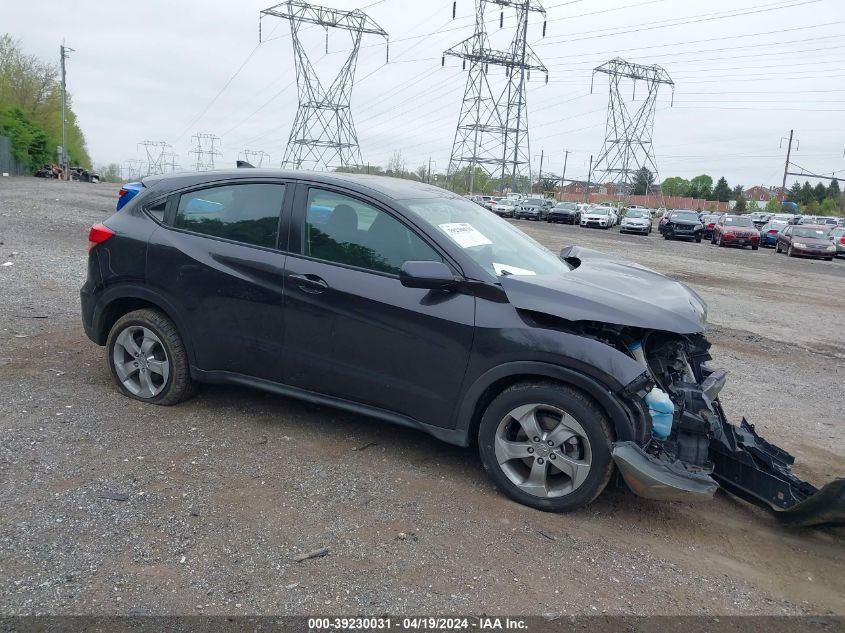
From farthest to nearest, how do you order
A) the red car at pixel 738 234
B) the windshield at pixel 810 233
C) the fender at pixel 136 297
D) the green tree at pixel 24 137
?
the green tree at pixel 24 137, the red car at pixel 738 234, the windshield at pixel 810 233, the fender at pixel 136 297

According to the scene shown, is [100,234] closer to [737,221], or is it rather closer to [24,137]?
[737,221]

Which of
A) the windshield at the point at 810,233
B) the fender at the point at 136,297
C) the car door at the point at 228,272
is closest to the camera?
the car door at the point at 228,272

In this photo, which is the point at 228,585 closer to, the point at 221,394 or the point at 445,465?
the point at 445,465

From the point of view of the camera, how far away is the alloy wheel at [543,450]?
3689 millimetres

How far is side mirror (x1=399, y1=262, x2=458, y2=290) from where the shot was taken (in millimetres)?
3836

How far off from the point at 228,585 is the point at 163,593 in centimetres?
26

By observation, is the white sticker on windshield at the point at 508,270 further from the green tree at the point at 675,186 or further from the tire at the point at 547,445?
the green tree at the point at 675,186

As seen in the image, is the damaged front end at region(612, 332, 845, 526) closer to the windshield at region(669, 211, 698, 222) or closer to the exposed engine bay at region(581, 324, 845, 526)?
the exposed engine bay at region(581, 324, 845, 526)

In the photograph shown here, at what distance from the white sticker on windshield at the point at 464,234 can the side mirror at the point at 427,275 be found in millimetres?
316

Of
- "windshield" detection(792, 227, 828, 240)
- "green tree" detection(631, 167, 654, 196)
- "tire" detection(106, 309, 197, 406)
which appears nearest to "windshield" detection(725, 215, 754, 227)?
"windshield" detection(792, 227, 828, 240)

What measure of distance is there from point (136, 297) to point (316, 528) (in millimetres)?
2354

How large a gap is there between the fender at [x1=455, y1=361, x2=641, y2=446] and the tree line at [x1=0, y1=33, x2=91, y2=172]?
2769 inches

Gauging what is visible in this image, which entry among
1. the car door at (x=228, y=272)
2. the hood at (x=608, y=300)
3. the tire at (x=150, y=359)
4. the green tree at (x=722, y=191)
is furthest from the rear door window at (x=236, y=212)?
the green tree at (x=722, y=191)

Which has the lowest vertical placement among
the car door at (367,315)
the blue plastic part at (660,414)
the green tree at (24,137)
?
the blue plastic part at (660,414)
